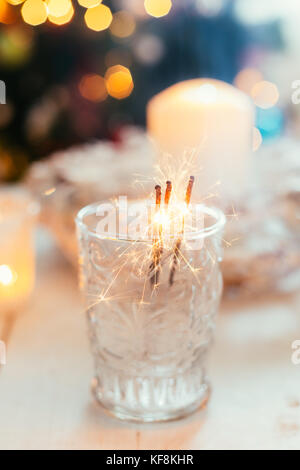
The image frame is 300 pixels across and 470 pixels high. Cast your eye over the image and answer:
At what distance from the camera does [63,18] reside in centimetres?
163

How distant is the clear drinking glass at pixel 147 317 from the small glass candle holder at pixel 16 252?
0.76ft

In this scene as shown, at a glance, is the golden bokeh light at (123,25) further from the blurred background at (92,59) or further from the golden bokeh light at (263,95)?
the golden bokeh light at (263,95)

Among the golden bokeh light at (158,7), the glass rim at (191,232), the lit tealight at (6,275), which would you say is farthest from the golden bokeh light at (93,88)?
the glass rim at (191,232)

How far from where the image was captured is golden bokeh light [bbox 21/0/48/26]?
1590 mm

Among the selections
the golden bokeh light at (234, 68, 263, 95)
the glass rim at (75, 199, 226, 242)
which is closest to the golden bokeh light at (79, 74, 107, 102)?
the golden bokeh light at (234, 68, 263, 95)

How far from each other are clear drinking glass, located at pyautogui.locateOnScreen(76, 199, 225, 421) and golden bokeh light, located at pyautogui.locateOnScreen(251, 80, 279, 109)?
158cm

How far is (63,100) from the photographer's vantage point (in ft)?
5.71

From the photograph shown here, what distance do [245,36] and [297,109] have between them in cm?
45

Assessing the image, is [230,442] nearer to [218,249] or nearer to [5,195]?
[218,249]

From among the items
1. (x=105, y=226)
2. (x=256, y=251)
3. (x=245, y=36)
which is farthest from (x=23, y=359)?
(x=245, y=36)

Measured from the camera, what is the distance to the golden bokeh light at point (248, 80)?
2.07 m

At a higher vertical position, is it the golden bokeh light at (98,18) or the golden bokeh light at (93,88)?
the golden bokeh light at (98,18)

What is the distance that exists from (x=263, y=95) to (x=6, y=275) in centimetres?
152

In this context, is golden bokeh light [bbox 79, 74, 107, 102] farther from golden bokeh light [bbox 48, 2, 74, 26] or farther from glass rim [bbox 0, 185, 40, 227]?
glass rim [bbox 0, 185, 40, 227]
